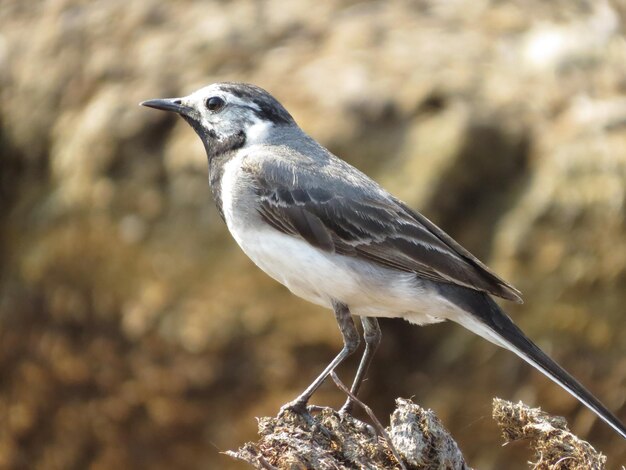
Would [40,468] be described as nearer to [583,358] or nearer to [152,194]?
[152,194]

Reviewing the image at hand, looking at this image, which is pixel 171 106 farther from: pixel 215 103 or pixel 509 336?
pixel 509 336

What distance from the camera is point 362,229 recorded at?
23.2ft

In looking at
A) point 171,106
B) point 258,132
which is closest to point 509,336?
point 258,132

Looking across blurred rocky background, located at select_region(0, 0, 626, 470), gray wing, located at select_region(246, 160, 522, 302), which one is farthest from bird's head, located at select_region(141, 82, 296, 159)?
blurred rocky background, located at select_region(0, 0, 626, 470)

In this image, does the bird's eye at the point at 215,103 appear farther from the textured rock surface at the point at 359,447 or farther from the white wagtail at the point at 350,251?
the textured rock surface at the point at 359,447

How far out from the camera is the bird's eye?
7766 millimetres

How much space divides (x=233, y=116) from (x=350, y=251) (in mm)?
1383

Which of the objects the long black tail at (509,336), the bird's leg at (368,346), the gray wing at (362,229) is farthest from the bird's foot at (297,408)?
the long black tail at (509,336)

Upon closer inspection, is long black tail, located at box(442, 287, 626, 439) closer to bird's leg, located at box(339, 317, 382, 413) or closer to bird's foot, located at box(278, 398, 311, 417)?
bird's leg, located at box(339, 317, 382, 413)

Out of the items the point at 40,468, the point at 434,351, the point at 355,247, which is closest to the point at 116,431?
the point at 40,468

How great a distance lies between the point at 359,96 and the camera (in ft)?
39.1

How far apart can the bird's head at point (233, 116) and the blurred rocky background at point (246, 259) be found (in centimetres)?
381

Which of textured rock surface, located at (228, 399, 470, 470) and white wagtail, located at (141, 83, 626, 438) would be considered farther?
white wagtail, located at (141, 83, 626, 438)

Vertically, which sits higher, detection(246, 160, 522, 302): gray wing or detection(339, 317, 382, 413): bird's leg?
detection(246, 160, 522, 302): gray wing
